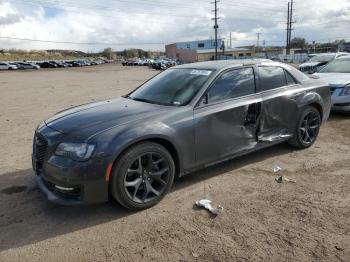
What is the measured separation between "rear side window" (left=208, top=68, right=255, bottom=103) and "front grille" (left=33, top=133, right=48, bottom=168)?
6.82 feet

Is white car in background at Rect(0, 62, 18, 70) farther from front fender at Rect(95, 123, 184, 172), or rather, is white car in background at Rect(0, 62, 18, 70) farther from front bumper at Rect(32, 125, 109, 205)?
front fender at Rect(95, 123, 184, 172)

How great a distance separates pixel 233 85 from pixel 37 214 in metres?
2.98

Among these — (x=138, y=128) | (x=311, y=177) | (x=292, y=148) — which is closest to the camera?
(x=138, y=128)

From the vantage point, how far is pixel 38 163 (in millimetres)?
4195

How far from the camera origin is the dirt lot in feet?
10.7

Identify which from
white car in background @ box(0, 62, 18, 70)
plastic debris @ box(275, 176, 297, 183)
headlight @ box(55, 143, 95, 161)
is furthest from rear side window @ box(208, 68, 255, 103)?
white car in background @ box(0, 62, 18, 70)

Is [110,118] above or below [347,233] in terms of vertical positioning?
above

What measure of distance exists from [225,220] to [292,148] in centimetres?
292

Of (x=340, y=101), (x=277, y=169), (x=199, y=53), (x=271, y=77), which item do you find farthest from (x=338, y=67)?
(x=199, y=53)

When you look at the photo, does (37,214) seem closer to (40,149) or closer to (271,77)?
(40,149)

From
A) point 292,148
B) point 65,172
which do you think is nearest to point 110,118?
point 65,172

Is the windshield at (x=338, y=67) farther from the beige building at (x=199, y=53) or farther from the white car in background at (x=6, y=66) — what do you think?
the beige building at (x=199, y=53)

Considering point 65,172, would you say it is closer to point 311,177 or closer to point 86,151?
point 86,151

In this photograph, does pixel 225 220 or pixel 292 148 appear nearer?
pixel 225 220
